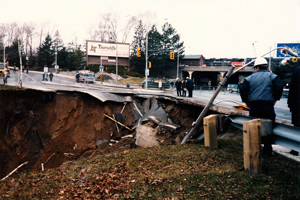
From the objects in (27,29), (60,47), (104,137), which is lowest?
(104,137)

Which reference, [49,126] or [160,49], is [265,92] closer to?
[49,126]

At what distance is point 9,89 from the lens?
12.9 metres

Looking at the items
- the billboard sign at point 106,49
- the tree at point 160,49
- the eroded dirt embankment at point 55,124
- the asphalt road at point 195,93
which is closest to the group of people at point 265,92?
the asphalt road at point 195,93

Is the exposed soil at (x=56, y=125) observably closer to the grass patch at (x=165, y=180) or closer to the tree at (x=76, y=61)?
the grass patch at (x=165, y=180)

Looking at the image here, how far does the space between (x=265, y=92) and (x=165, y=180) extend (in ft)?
7.46

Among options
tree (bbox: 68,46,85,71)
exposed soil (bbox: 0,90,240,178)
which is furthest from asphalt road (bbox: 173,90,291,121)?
tree (bbox: 68,46,85,71)

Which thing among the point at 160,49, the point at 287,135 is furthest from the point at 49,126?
the point at 160,49

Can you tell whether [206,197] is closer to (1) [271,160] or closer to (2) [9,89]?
(1) [271,160]

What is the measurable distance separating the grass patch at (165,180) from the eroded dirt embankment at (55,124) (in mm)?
5752

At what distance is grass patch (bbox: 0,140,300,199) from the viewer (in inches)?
124

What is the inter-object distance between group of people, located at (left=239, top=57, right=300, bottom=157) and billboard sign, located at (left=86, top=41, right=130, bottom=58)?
5771 cm

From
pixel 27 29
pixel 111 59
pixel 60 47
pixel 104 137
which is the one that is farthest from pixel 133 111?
pixel 60 47

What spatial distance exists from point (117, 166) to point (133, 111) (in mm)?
9555

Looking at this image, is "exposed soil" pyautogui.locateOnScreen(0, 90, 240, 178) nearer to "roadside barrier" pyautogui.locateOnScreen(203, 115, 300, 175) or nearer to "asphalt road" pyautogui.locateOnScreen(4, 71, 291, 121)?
"asphalt road" pyautogui.locateOnScreen(4, 71, 291, 121)
